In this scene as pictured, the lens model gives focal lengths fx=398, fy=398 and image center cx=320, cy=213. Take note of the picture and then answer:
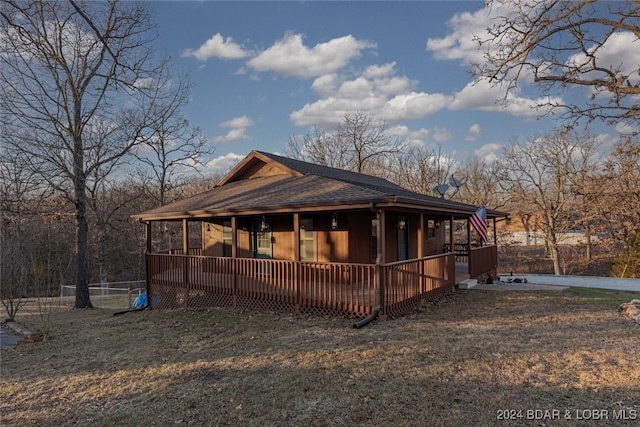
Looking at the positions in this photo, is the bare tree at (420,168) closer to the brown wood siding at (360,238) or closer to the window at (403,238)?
the window at (403,238)

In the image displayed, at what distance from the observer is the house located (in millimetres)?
8500

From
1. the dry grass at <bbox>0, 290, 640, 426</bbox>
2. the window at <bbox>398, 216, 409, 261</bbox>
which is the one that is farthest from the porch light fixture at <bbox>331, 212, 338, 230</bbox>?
the dry grass at <bbox>0, 290, 640, 426</bbox>

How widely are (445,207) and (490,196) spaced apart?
915 inches

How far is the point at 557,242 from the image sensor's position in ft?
86.4

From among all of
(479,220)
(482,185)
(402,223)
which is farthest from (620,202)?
(402,223)

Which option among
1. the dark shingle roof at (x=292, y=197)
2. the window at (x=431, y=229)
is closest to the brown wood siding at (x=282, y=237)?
the dark shingle roof at (x=292, y=197)

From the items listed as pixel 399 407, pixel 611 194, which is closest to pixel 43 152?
pixel 399 407

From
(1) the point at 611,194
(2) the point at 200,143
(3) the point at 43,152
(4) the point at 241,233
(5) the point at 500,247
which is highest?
(2) the point at 200,143

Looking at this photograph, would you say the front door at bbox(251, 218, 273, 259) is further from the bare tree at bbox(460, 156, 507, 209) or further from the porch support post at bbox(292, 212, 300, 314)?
the bare tree at bbox(460, 156, 507, 209)

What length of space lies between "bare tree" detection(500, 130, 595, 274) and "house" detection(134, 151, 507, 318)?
A: 15.0m

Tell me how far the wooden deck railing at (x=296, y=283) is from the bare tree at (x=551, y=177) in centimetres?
1922

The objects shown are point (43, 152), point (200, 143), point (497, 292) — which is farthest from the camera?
point (200, 143)

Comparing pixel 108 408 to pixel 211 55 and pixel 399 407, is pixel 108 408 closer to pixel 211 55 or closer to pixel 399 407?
pixel 399 407

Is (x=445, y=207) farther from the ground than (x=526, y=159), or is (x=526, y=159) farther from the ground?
(x=526, y=159)
